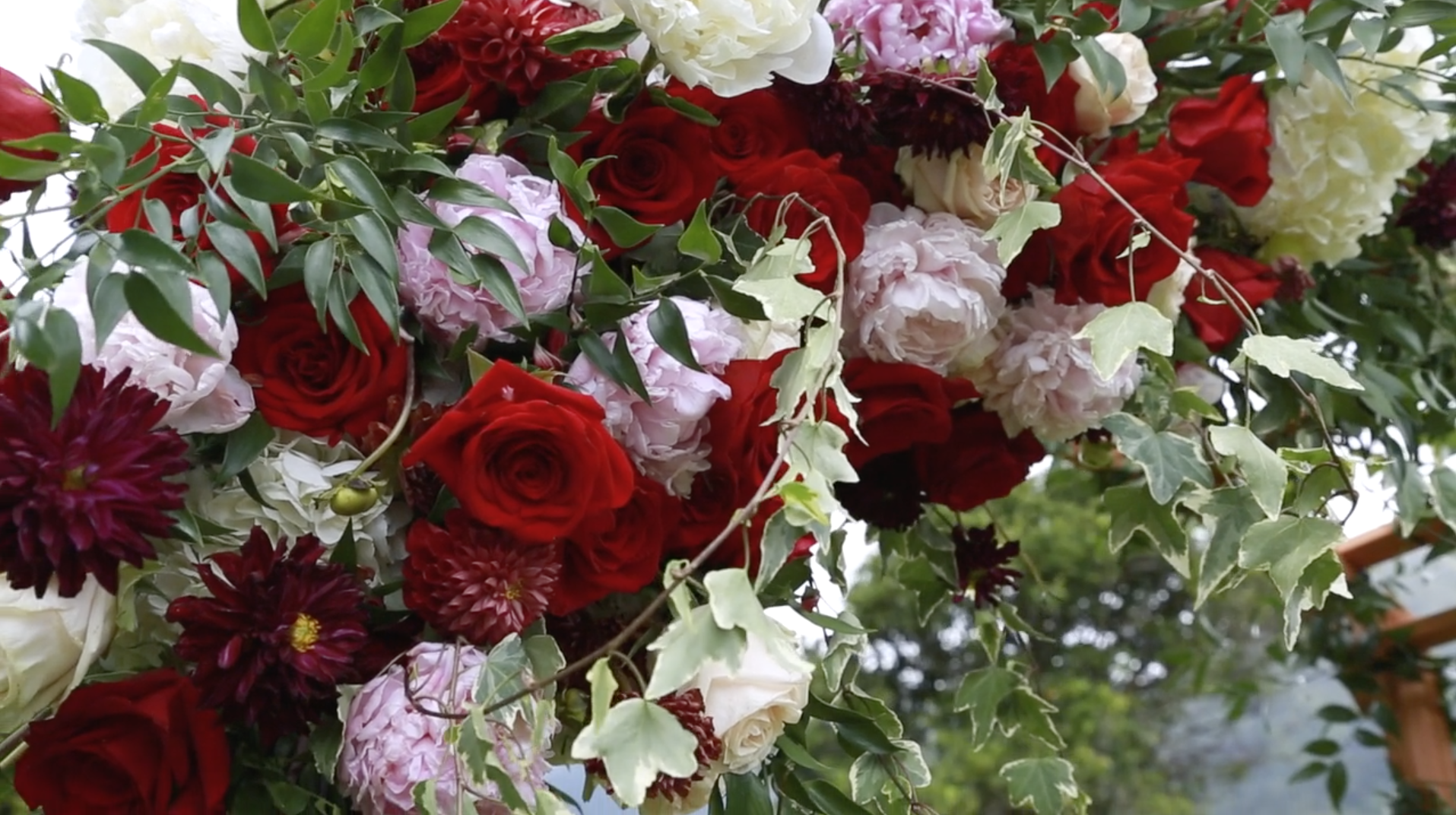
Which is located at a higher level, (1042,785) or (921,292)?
(921,292)

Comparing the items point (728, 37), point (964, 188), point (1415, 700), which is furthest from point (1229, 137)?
point (1415, 700)

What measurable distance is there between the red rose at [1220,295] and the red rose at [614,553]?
0.35m

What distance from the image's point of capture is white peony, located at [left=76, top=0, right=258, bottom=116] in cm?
51

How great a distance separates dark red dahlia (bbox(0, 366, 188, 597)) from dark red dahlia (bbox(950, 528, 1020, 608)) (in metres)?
0.48

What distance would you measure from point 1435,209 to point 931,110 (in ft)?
1.54

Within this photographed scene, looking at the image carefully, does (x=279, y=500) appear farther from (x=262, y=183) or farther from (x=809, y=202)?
(x=809, y=202)

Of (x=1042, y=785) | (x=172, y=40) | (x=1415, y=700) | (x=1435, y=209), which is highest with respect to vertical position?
(x=172, y=40)

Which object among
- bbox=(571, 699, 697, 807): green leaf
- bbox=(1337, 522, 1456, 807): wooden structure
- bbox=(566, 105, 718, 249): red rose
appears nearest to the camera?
bbox=(571, 699, 697, 807): green leaf

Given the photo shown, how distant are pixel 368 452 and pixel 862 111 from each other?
0.27 m

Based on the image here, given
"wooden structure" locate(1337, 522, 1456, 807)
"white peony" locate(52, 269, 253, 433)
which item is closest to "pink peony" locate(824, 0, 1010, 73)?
"white peony" locate(52, 269, 253, 433)

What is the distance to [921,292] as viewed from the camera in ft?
1.81

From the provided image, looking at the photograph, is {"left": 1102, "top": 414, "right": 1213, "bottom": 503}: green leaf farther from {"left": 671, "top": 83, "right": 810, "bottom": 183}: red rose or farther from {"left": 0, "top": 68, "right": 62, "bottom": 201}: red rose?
{"left": 0, "top": 68, "right": 62, "bottom": 201}: red rose

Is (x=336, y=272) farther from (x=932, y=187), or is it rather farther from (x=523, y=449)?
(x=932, y=187)

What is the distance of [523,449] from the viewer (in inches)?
17.0
